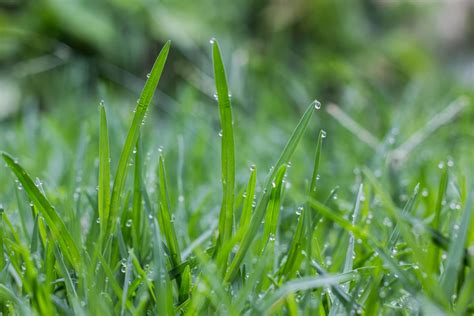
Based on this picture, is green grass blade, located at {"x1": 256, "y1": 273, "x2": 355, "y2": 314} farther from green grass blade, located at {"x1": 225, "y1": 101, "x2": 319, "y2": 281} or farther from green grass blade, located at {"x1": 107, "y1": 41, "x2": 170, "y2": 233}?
green grass blade, located at {"x1": 107, "y1": 41, "x2": 170, "y2": 233}

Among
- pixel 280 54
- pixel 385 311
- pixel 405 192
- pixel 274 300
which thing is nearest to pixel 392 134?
pixel 405 192

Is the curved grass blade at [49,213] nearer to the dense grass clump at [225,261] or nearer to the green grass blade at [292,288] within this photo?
the dense grass clump at [225,261]

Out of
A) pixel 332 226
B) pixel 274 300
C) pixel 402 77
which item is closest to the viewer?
pixel 274 300

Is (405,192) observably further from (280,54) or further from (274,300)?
(280,54)

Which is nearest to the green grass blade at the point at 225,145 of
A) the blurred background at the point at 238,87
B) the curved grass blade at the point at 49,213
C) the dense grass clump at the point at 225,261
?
the dense grass clump at the point at 225,261

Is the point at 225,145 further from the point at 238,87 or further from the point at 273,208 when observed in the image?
the point at 238,87

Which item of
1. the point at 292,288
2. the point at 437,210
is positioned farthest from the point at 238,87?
the point at 292,288

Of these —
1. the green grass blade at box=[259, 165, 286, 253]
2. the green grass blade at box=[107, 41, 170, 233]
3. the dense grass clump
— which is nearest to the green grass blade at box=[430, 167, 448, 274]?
the dense grass clump
